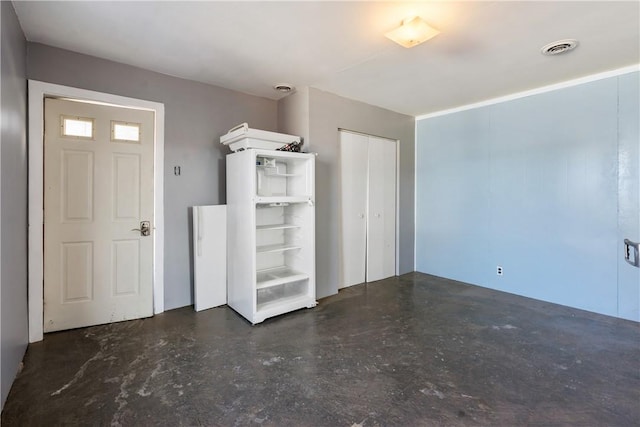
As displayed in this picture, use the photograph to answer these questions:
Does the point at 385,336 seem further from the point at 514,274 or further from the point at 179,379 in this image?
the point at 514,274

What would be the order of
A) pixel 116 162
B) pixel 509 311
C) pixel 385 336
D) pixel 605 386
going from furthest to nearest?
pixel 509 311 → pixel 116 162 → pixel 385 336 → pixel 605 386

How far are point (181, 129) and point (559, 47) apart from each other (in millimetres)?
3732

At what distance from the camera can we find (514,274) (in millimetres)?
3934

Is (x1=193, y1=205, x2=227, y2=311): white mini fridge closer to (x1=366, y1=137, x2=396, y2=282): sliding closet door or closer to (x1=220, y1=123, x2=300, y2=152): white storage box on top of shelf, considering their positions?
→ (x1=220, y1=123, x2=300, y2=152): white storage box on top of shelf

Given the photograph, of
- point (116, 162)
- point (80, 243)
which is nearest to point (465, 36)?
point (116, 162)

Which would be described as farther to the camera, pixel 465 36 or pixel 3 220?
pixel 465 36

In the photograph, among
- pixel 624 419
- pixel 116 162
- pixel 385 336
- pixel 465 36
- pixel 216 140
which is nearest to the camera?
pixel 624 419

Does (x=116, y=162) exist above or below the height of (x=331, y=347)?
above

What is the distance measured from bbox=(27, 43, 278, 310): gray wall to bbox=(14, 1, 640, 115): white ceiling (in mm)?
129

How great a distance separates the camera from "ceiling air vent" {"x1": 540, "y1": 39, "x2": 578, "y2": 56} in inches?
100

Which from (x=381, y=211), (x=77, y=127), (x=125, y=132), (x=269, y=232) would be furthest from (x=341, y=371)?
(x=77, y=127)

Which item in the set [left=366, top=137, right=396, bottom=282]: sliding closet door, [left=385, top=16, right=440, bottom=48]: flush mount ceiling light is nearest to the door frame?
[left=385, top=16, right=440, bottom=48]: flush mount ceiling light

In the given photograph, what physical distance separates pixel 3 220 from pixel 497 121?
4962 mm

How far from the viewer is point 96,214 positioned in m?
2.96
